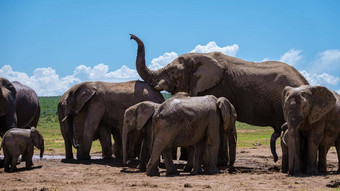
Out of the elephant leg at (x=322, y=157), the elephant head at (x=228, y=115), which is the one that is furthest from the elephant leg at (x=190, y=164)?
the elephant leg at (x=322, y=157)

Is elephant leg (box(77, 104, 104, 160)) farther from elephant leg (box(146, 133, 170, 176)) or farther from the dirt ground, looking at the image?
elephant leg (box(146, 133, 170, 176))

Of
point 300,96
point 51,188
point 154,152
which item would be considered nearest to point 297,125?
point 300,96

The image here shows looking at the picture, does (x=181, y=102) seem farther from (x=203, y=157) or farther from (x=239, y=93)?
(x=239, y=93)

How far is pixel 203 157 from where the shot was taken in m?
12.9

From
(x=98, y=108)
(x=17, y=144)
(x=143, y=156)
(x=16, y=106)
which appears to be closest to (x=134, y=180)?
(x=143, y=156)

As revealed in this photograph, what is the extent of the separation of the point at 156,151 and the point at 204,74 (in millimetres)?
4352

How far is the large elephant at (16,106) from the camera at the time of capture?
15.9m

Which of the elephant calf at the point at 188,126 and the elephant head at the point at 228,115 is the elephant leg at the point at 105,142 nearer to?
the elephant calf at the point at 188,126

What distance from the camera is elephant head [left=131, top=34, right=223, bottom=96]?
1549 centimetres

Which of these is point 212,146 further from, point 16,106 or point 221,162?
point 16,106

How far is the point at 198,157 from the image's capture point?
1237 cm

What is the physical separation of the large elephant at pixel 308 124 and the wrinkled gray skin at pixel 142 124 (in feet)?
10.5

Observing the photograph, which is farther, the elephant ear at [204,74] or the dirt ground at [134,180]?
the elephant ear at [204,74]

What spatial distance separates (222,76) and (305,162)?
404cm
